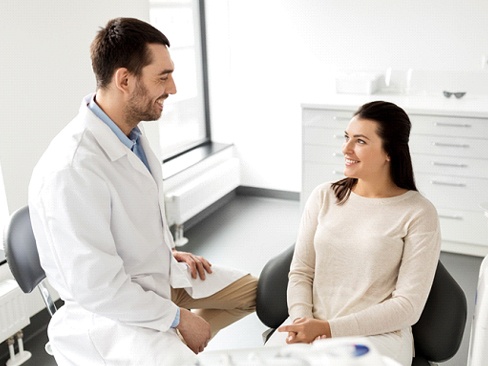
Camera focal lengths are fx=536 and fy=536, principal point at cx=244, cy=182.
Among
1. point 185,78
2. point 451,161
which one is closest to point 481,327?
point 451,161

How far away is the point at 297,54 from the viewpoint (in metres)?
3.78

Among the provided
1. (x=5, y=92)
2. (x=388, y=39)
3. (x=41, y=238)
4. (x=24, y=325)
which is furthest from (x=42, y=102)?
(x=388, y=39)

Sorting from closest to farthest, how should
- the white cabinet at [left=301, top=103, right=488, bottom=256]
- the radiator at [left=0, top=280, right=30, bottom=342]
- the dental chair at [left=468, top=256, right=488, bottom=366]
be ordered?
the dental chair at [left=468, top=256, right=488, bottom=366] < the radiator at [left=0, top=280, right=30, bottom=342] < the white cabinet at [left=301, top=103, right=488, bottom=256]

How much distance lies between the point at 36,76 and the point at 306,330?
1.62 metres

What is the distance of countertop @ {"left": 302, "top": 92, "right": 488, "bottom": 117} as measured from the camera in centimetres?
296

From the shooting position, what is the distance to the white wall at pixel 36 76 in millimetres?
2184

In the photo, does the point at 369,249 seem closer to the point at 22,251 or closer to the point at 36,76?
the point at 22,251

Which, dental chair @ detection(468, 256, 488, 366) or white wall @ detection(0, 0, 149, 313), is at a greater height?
white wall @ detection(0, 0, 149, 313)

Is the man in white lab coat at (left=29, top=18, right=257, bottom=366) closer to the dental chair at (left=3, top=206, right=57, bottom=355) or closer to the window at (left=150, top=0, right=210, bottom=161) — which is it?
the dental chair at (left=3, top=206, right=57, bottom=355)

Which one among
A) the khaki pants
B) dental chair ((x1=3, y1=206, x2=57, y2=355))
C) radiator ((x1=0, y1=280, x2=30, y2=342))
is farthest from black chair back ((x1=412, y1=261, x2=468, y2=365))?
radiator ((x1=0, y1=280, x2=30, y2=342))

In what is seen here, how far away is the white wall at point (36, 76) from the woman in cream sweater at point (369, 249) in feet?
4.30

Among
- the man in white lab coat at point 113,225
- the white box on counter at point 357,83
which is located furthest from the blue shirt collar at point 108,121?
the white box on counter at point 357,83

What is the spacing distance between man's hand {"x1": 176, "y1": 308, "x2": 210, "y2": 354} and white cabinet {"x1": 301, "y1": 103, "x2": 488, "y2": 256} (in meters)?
1.98

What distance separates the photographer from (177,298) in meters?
1.79
